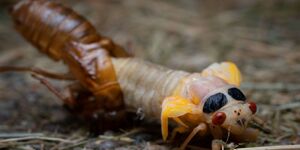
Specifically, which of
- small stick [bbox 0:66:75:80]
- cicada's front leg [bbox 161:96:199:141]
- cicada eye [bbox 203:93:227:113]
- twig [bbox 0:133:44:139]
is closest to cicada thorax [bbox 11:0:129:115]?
small stick [bbox 0:66:75:80]

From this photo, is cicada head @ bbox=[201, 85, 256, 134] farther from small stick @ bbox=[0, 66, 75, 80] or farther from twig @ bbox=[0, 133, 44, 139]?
small stick @ bbox=[0, 66, 75, 80]

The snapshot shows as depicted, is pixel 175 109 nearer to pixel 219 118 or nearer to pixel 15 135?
pixel 219 118

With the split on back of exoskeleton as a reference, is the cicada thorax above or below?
above

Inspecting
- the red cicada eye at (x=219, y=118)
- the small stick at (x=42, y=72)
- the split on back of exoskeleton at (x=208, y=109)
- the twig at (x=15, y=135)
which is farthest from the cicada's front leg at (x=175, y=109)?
the small stick at (x=42, y=72)

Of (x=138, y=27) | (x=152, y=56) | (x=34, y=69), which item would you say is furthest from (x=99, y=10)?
(x=34, y=69)

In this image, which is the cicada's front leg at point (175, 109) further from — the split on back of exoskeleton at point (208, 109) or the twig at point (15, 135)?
the twig at point (15, 135)

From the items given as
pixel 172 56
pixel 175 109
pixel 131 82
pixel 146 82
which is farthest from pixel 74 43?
pixel 172 56
